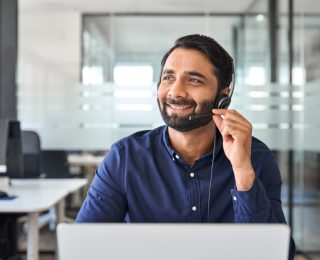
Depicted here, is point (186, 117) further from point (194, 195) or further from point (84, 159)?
point (84, 159)

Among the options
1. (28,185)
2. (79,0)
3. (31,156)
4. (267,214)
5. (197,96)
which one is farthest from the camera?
(79,0)

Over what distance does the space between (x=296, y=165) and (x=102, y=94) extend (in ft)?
6.20

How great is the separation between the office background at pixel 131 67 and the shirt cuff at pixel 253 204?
9.28 ft

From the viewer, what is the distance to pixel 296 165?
13.5 ft

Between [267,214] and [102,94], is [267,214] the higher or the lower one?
the lower one

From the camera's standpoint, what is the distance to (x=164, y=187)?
4.26ft

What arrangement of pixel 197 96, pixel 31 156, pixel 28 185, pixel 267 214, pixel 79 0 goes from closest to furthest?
pixel 267 214 < pixel 197 96 < pixel 28 185 < pixel 31 156 < pixel 79 0

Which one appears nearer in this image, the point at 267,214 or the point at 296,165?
the point at 267,214

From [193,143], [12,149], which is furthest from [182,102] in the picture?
[12,149]

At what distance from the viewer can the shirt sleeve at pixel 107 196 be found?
1271 mm

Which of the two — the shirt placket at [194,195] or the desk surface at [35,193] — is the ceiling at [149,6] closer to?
the desk surface at [35,193]

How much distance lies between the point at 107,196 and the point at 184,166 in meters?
0.24

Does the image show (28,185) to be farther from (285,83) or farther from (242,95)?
(285,83)

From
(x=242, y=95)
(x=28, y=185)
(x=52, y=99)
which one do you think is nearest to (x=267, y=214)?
(x=28, y=185)
